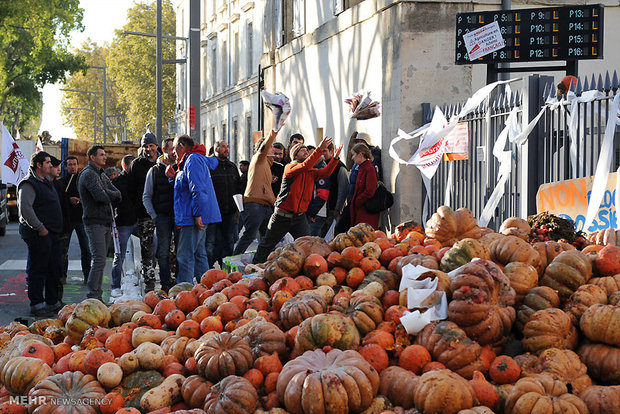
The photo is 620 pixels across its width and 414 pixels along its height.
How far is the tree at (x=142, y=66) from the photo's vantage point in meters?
64.4

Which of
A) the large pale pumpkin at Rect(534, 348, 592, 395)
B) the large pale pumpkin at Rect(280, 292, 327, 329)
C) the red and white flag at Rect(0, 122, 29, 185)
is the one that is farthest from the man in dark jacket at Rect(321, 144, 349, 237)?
the large pale pumpkin at Rect(534, 348, 592, 395)

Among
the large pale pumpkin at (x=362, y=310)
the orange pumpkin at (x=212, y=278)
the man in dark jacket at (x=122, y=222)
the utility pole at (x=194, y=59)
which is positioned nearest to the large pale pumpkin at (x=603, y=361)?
the large pale pumpkin at (x=362, y=310)

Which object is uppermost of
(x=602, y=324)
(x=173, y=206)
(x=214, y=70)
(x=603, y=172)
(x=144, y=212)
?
(x=214, y=70)

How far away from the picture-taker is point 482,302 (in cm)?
408

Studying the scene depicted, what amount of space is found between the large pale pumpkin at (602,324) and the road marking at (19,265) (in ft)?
38.3

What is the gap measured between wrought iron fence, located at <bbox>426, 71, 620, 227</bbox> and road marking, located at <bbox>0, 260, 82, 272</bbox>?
715 cm

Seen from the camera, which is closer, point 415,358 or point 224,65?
point 415,358

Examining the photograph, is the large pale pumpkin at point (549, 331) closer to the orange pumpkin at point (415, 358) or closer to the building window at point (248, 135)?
the orange pumpkin at point (415, 358)

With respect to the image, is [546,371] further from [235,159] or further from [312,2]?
[235,159]

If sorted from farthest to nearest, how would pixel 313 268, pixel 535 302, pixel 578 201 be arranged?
pixel 578 201
pixel 313 268
pixel 535 302

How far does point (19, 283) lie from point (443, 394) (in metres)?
10.4

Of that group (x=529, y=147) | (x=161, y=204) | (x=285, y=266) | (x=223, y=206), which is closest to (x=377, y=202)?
(x=223, y=206)

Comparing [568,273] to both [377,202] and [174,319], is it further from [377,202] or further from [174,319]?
[377,202]

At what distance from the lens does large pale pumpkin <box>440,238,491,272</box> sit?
189 inches
